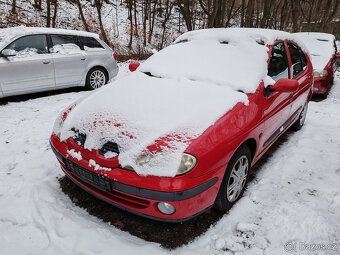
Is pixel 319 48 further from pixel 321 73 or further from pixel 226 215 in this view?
pixel 226 215

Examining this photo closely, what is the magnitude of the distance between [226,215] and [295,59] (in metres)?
A: 2.42

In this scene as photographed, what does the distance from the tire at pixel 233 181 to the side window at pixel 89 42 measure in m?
5.24

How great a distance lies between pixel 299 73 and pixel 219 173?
2.36 meters

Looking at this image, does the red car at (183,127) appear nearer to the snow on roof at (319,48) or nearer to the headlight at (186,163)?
the headlight at (186,163)

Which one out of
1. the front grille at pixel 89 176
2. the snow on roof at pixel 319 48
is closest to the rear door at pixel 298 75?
the front grille at pixel 89 176

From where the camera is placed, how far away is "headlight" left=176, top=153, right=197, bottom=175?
175cm

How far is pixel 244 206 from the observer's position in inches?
95.8

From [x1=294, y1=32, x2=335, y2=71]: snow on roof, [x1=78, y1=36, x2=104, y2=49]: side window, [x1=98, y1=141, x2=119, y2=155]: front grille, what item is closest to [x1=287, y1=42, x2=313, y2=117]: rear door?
[x1=98, y1=141, x2=119, y2=155]: front grille

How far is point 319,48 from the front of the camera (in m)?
7.29

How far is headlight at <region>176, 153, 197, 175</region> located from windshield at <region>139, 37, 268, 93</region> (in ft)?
3.34

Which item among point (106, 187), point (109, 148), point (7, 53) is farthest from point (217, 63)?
point (7, 53)

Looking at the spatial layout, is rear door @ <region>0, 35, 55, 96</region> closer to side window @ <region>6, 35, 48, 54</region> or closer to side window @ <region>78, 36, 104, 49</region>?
side window @ <region>6, 35, 48, 54</region>

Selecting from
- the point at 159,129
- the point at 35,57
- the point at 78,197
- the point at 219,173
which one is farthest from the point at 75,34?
the point at 219,173

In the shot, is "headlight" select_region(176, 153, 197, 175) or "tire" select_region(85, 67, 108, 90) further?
"tire" select_region(85, 67, 108, 90)
